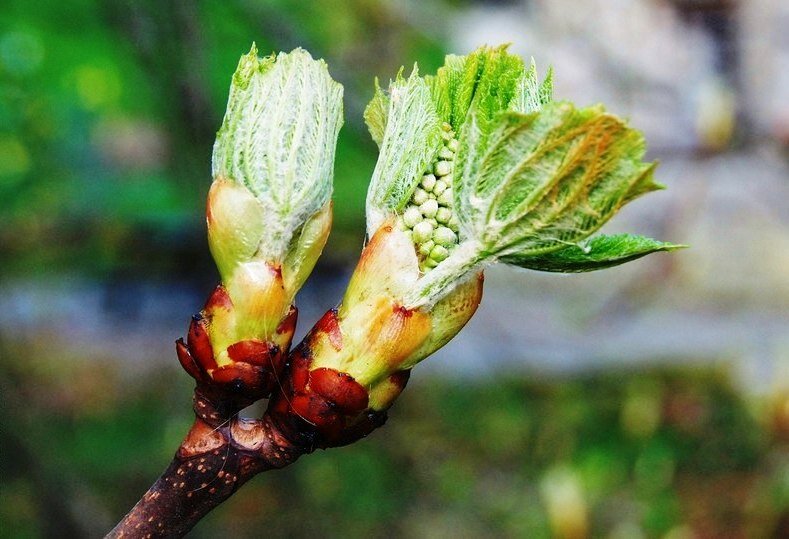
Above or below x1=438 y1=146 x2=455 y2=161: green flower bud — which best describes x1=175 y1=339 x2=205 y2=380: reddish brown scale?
below

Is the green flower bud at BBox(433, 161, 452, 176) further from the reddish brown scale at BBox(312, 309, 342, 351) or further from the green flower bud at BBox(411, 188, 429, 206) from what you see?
the reddish brown scale at BBox(312, 309, 342, 351)

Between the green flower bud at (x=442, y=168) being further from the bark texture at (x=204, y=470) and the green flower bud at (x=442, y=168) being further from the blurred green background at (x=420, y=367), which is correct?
the blurred green background at (x=420, y=367)

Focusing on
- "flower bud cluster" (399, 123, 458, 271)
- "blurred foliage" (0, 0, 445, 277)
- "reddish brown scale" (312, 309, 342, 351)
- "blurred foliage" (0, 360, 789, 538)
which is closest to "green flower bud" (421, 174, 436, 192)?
"flower bud cluster" (399, 123, 458, 271)

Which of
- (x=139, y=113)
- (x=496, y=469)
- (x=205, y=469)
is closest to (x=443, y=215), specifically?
(x=205, y=469)

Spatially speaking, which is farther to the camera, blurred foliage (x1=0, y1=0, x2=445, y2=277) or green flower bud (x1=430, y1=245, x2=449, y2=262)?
blurred foliage (x1=0, y1=0, x2=445, y2=277)

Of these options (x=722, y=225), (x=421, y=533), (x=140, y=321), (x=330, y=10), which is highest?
(x=330, y=10)

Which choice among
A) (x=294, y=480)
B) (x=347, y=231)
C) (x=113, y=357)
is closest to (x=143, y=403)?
(x=113, y=357)

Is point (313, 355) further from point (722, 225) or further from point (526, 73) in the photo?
point (722, 225)
